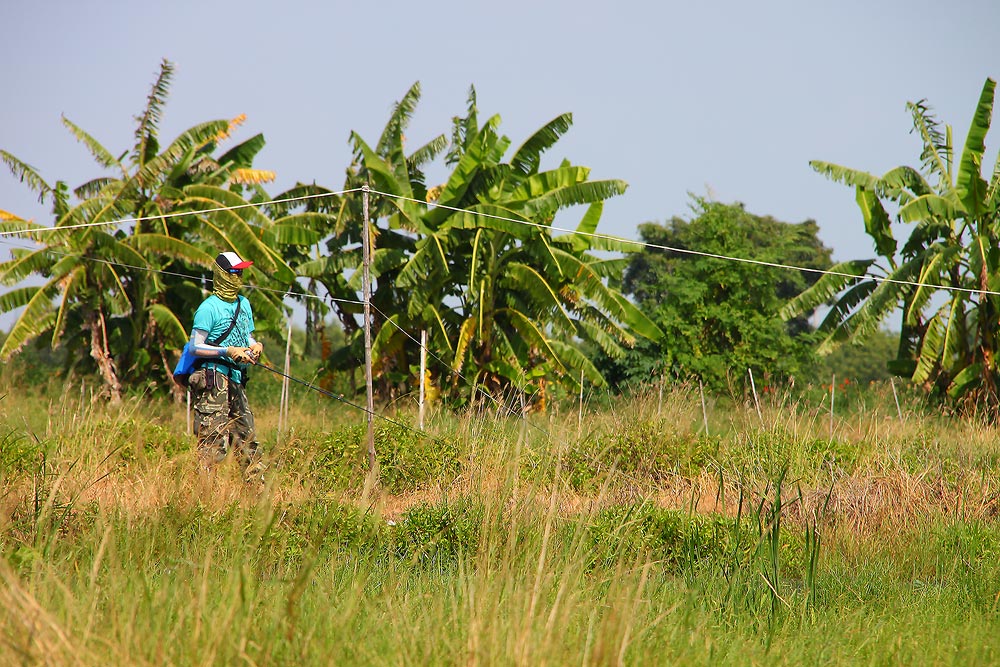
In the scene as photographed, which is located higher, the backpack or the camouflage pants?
the backpack

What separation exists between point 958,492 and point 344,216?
11623 mm

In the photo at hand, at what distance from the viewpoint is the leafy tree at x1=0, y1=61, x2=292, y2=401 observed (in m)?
16.7

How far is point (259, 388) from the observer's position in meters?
23.8

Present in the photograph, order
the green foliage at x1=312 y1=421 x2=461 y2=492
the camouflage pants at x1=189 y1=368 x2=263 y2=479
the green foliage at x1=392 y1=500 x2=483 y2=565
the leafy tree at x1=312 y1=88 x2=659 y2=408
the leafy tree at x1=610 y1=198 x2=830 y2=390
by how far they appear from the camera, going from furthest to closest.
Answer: the leafy tree at x1=610 y1=198 x2=830 y2=390 → the leafy tree at x1=312 y1=88 x2=659 y2=408 → the green foliage at x1=312 y1=421 x2=461 y2=492 → the camouflage pants at x1=189 y1=368 x2=263 y2=479 → the green foliage at x1=392 y1=500 x2=483 y2=565

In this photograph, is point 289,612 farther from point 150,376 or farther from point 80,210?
point 150,376

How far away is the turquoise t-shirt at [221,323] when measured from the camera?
8.27 metres

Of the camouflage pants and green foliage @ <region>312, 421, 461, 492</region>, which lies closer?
the camouflage pants

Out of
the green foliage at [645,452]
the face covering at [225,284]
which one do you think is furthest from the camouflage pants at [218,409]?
the green foliage at [645,452]

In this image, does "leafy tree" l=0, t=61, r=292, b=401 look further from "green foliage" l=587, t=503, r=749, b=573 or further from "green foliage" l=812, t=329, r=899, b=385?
"green foliage" l=812, t=329, r=899, b=385

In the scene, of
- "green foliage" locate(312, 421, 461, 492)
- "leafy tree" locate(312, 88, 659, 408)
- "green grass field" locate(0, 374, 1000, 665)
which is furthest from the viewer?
"leafy tree" locate(312, 88, 659, 408)

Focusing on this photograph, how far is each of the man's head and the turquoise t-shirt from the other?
68 mm

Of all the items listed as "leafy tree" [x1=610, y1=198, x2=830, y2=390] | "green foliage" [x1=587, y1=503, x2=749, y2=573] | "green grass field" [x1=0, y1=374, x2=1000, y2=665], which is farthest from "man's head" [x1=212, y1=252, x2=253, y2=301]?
"leafy tree" [x1=610, y1=198, x2=830, y2=390]

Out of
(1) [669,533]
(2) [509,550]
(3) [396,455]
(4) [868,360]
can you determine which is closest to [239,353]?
(3) [396,455]

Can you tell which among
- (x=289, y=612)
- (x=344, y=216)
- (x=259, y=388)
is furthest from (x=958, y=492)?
(x=259, y=388)
